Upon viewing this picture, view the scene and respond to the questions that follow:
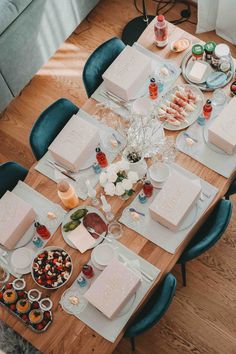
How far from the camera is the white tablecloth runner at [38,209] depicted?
9.27 ft

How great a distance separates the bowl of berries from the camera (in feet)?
8.81

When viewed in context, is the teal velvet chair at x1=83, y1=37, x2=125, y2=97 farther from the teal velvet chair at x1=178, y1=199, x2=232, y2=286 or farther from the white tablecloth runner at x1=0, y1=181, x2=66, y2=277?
the teal velvet chair at x1=178, y1=199, x2=232, y2=286

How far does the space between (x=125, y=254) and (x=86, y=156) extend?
617mm

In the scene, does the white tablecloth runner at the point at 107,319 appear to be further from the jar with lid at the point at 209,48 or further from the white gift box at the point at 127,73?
the jar with lid at the point at 209,48

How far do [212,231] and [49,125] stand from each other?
45.6 inches

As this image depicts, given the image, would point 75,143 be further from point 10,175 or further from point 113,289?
point 113,289

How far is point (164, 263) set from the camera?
2674 millimetres

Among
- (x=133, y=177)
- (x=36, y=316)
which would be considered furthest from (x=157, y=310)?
(x=133, y=177)

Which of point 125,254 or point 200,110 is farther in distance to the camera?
point 200,110

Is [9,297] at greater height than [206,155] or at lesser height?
lesser

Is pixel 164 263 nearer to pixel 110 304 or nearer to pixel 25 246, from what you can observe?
pixel 110 304

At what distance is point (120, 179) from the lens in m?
2.82

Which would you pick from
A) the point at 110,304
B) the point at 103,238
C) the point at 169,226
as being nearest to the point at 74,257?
the point at 103,238

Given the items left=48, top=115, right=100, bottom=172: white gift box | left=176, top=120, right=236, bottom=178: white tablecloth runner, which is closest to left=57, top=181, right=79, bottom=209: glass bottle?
left=48, top=115, right=100, bottom=172: white gift box
